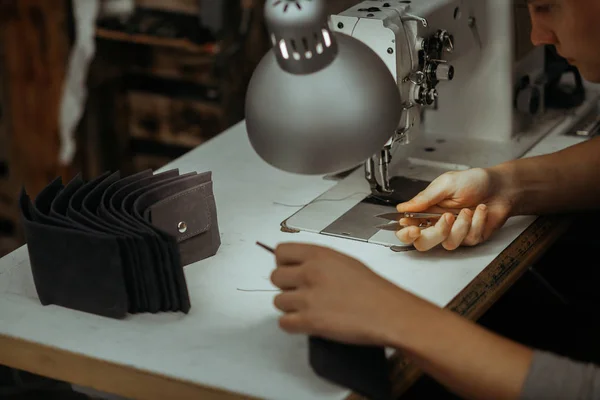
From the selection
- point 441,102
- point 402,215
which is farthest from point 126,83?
point 402,215

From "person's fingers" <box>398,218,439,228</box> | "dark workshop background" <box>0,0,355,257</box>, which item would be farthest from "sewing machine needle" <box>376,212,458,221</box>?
"dark workshop background" <box>0,0,355,257</box>

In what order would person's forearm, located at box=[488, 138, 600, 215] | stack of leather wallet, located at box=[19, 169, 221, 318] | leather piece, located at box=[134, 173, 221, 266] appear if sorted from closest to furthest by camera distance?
stack of leather wallet, located at box=[19, 169, 221, 318]
leather piece, located at box=[134, 173, 221, 266]
person's forearm, located at box=[488, 138, 600, 215]

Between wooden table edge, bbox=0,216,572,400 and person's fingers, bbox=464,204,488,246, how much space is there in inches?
2.1

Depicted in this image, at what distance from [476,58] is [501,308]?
22.4 inches

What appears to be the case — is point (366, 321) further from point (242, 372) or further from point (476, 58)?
point (476, 58)

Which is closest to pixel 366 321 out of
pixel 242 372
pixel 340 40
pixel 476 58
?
pixel 242 372

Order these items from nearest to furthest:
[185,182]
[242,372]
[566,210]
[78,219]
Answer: [242,372] → [78,219] → [185,182] → [566,210]

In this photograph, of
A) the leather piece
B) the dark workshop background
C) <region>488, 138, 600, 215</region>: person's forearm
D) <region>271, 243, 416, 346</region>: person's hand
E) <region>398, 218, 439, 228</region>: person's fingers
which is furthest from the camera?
the dark workshop background

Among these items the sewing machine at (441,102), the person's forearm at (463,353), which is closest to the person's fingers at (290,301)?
the person's forearm at (463,353)

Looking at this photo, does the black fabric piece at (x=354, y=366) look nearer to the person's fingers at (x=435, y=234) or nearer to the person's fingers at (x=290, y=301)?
the person's fingers at (x=290, y=301)

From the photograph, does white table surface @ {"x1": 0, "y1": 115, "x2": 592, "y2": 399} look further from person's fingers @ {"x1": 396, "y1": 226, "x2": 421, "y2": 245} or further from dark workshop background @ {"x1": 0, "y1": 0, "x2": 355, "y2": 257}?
dark workshop background @ {"x1": 0, "y1": 0, "x2": 355, "y2": 257}

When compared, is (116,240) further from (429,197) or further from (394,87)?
(429,197)

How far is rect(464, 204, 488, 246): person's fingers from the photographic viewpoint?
1.82 metres

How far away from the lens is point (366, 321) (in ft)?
4.74
